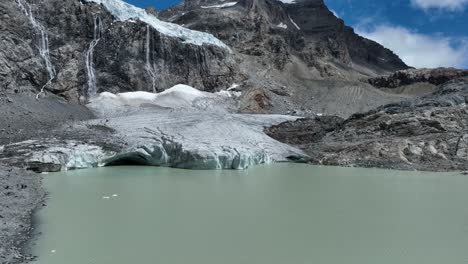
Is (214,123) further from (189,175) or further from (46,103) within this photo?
(46,103)

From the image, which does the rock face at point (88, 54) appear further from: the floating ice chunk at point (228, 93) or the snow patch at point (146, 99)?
the floating ice chunk at point (228, 93)

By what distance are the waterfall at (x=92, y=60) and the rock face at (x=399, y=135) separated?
16096 mm

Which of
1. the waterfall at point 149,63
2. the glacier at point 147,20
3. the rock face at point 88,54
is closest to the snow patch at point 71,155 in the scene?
the rock face at point 88,54

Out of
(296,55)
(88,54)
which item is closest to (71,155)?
(88,54)

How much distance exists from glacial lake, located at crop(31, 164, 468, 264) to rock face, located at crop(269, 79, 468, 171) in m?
5.93

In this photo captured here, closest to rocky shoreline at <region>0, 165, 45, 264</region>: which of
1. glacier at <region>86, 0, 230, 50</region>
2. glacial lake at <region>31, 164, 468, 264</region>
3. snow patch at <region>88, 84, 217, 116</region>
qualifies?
glacial lake at <region>31, 164, 468, 264</region>

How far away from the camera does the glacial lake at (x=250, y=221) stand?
743cm

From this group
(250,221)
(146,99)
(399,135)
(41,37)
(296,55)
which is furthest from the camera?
(296,55)

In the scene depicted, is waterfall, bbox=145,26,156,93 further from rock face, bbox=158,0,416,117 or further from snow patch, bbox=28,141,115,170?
snow patch, bbox=28,141,115,170

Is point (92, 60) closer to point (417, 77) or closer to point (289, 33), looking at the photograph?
point (289, 33)

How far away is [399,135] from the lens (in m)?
26.0

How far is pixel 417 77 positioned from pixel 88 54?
170 ft

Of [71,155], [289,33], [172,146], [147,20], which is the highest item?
[289,33]

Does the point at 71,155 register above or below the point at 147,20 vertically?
below
